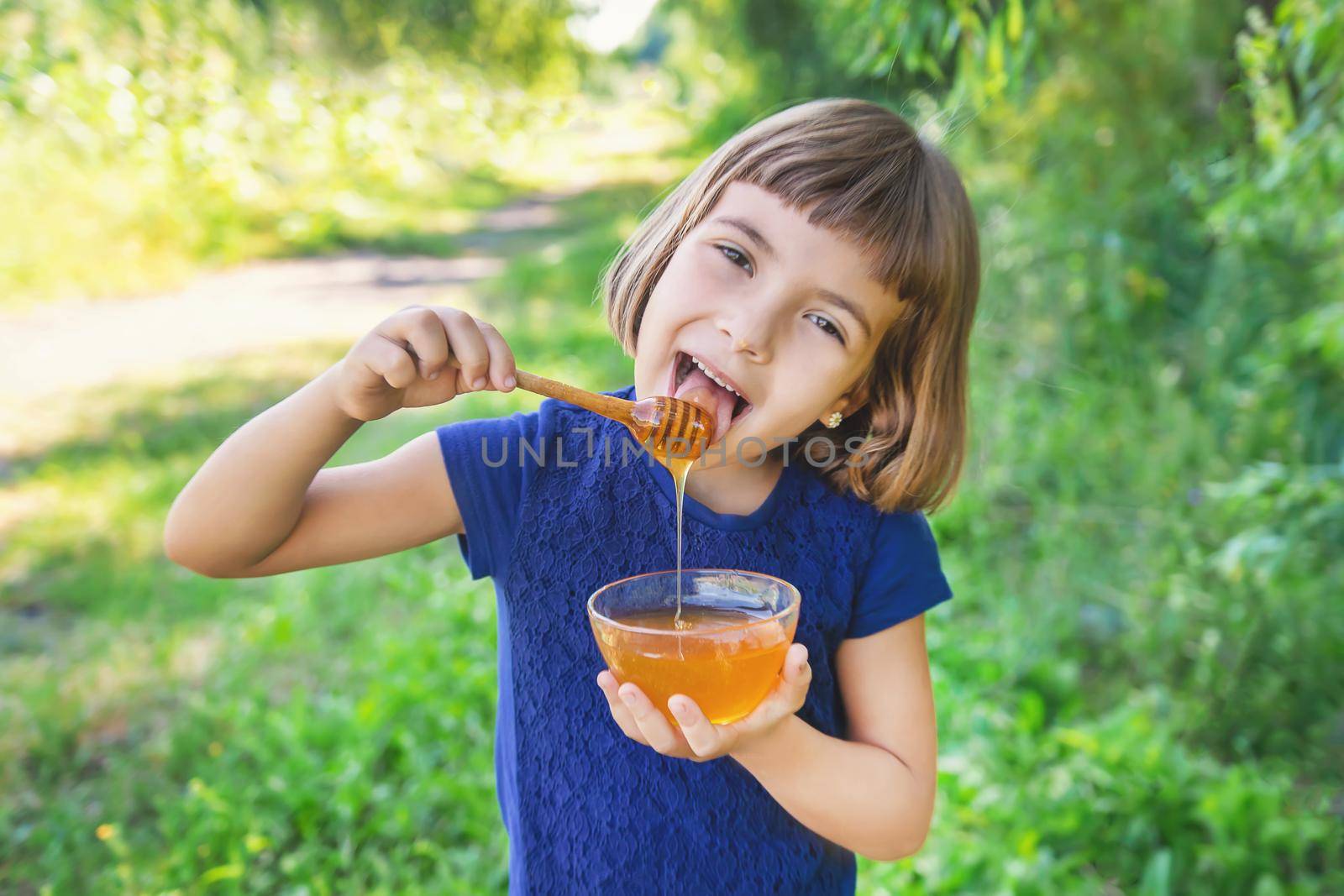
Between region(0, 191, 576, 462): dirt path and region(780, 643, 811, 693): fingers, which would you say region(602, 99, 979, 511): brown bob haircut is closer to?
region(780, 643, 811, 693): fingers

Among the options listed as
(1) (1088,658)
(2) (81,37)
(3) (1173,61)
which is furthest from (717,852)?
(3) (1173,61)

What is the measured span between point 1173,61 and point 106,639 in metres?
4.99

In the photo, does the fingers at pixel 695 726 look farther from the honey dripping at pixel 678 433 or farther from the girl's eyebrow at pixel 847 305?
the girl's eyebrow at pixel 847 305

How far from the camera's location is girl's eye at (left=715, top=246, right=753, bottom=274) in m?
1.40

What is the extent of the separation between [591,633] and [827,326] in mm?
530

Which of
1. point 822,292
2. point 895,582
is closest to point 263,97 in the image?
point 822,292

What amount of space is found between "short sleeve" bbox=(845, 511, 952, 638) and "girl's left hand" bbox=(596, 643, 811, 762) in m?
0.32

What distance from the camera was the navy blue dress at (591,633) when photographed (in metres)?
1.37

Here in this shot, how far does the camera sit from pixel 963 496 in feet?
14.0

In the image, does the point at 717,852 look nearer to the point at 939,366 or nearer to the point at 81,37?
the point at 939,366

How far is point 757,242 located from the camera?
1.39 m

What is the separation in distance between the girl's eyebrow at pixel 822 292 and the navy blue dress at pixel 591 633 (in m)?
0.27

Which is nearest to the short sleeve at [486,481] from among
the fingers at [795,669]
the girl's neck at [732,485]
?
the girl's neck at [732,485]

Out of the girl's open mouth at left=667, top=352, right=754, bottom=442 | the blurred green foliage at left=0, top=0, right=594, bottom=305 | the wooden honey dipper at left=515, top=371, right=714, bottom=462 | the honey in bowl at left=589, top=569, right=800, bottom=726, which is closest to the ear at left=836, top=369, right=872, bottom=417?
the girl's open mouth at left=667, top=352, right=754, bottom=442
